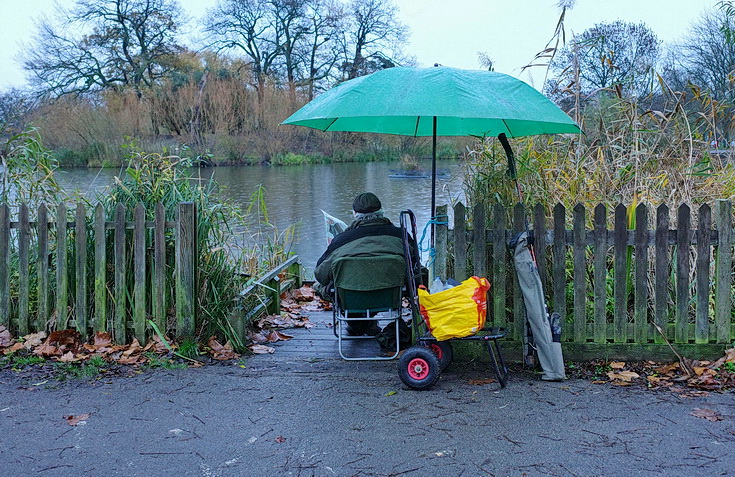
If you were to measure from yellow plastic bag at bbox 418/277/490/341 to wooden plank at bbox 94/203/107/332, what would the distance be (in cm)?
250

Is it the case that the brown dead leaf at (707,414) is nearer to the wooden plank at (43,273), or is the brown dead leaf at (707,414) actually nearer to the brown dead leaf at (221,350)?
the brown dead leaf at (221,350)

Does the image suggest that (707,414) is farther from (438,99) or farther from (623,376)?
(438,99)

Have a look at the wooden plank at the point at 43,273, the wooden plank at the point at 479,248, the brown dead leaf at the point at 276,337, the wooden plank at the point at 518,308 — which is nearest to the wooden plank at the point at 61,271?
the wooden plank at the point at 43,273

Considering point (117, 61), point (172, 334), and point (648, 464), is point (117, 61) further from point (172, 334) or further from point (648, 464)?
point (648, 464)

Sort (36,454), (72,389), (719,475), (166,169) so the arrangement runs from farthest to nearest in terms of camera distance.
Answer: (166,169)
(72,389)
(36,454)
(719,475)

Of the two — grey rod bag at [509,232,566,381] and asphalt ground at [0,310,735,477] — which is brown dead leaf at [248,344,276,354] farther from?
grey rod bag at [509,232,566,381]

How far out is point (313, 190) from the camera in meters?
24.9

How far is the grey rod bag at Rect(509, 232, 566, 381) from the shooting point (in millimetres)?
4684

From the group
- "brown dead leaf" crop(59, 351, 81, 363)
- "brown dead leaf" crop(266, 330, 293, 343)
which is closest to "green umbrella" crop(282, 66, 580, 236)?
"brown dead leaf" crop(266, 330, 293, 343)

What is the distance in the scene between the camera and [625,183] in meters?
6.12

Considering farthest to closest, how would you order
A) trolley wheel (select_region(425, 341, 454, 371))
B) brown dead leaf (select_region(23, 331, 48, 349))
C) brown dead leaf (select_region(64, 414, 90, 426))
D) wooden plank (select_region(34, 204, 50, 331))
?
wooden plank (select_region(34, 204, 50, 331))
brown dead leaf (select_region(23, 331, 48, 349))
trolley wheel (select_region(425, 341, 454, 371))
brown dead leaf (select_region(64, 414, 90, 426))

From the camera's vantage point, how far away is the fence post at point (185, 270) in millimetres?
5336

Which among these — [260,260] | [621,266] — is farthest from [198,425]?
[260,260]

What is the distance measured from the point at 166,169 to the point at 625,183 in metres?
3.90
